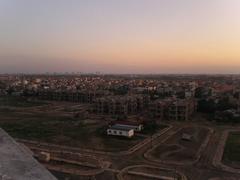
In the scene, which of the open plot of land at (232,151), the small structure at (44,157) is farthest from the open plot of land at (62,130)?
the open plot of land at (232,151)

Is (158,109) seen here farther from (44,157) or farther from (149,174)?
(44,157)

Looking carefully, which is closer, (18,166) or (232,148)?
(18,166)

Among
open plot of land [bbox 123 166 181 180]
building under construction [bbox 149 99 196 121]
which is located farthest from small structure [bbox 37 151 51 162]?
building under construction [bbox 149 99 196 121]

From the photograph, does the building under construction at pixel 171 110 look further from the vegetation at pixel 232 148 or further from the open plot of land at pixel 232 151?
the open plot of land at pixel 232 151

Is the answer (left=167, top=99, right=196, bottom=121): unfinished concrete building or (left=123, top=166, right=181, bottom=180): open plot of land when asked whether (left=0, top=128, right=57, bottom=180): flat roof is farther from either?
(left=167, top=99, right=196, bottom=121): unfinished concrete building

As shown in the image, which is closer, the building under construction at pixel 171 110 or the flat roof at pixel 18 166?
the flat roof at pixel 18 166

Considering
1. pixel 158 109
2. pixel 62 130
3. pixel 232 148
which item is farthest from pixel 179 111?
pixel 62 130
